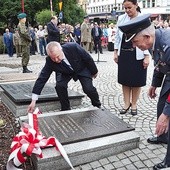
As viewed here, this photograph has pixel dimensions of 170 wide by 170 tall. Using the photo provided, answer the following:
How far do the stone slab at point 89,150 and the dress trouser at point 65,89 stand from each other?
1338 millimetres

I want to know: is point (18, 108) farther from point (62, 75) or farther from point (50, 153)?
point (50, 153)

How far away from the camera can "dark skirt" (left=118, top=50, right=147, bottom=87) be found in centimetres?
504

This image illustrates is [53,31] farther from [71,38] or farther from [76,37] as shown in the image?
[76,37]

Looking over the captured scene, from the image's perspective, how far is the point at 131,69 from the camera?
5082 millimetres

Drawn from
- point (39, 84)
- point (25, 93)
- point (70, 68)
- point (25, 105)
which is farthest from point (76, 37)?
point (39, 84)

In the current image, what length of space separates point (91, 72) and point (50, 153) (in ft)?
6.77

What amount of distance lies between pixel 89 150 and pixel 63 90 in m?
1.79

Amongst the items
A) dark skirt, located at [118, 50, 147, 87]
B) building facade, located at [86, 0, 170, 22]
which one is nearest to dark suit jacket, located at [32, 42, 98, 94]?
dark skirt, located at [118, 50, 147, 87]

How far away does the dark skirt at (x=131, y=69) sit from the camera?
5.04m

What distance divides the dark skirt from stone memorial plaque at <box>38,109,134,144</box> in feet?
2.57

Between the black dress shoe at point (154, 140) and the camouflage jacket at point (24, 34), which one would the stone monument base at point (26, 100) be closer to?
the black dress shoe at point (154, 140)

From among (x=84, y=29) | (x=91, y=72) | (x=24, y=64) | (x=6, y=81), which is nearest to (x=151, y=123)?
(x=91, y=72)

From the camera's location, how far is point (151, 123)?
193 inches

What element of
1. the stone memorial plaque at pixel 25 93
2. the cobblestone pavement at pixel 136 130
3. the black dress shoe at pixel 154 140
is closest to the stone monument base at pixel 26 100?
the stone memorial plaque at pixel 25 93
